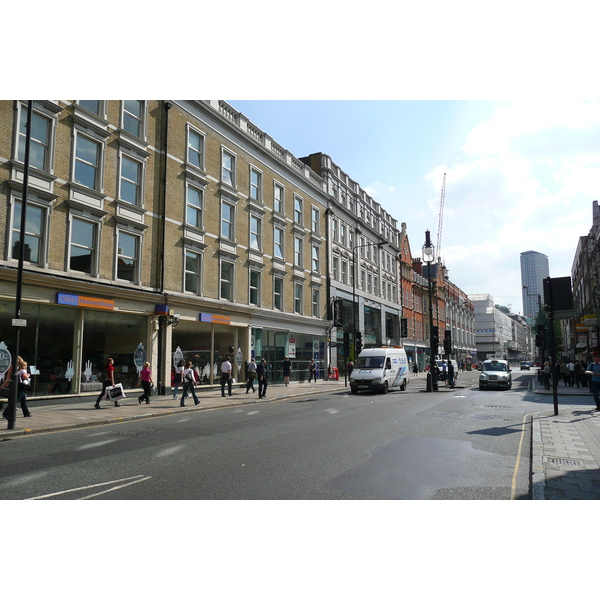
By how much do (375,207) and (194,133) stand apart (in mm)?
30140

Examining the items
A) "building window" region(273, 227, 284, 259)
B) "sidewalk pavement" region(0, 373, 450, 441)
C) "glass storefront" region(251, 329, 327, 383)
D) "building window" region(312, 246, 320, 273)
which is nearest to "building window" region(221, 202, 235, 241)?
"building window" region(273, 227, 284, 259)

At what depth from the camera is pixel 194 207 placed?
24.2m

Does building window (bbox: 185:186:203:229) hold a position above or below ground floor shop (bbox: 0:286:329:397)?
above

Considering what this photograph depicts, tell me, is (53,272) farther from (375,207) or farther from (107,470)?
(375,207)

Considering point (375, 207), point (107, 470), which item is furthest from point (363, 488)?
point (375, 207)

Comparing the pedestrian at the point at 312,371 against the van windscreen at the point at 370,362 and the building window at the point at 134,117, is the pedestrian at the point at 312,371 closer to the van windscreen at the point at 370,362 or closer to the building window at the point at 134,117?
the van windscreen at the point at 370,362

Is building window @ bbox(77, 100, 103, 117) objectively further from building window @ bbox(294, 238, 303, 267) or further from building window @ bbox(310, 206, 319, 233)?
building window @ bbox(310, 206, 319, 233)

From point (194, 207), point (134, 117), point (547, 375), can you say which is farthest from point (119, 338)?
point (547, 375)

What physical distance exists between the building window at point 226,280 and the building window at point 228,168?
472cm

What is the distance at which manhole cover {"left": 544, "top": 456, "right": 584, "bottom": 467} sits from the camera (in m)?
7.29

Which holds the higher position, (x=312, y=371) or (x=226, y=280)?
(x=226, y=280)

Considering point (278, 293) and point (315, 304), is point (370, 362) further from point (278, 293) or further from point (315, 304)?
point (315, 304)

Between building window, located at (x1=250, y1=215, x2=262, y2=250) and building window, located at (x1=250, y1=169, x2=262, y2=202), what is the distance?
1358 mm

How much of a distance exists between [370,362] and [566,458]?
17.4 meters
